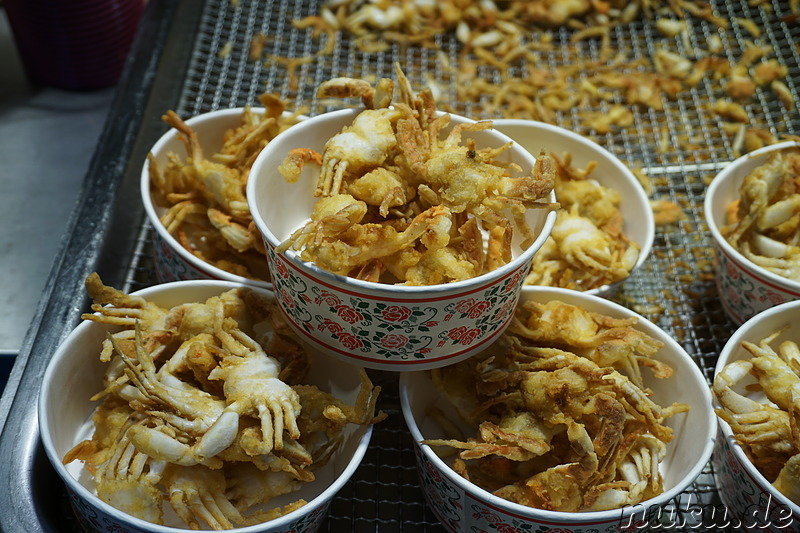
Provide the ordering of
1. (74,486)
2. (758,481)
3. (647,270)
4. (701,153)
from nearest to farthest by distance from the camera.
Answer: (74,486) < (758,481) < (647,270) < (701,153)

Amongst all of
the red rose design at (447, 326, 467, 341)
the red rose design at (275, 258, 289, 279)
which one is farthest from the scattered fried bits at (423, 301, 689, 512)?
the red rose design at (275, 258, 289, 279)

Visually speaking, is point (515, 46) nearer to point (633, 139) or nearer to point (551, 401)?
point (633, 139)

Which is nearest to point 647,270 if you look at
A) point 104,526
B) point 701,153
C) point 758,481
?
point 701,153

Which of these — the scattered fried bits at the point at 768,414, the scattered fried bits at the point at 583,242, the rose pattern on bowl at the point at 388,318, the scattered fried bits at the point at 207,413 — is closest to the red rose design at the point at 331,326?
the rose pattern on bowl at the point at 388,318

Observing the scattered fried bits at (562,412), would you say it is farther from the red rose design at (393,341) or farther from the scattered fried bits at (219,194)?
the scattered fried bits at (219,194)

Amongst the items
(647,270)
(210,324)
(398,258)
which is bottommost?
(647,270)

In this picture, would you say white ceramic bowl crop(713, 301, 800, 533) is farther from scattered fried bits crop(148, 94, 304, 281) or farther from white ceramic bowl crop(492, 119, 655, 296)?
scattered fried bits crop(148, 94, 304, 281)

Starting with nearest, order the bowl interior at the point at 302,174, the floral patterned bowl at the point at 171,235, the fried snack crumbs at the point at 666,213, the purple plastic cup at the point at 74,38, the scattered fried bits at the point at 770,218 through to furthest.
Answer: the bowl interior at the point at 302,174 < the floral patterned bowl at the point at 171,235 < the scattered fried bits at the point at 770,218 < the fried snack crumbs at the point at 666,213 < the purple plastic cup at the point at 74,38
